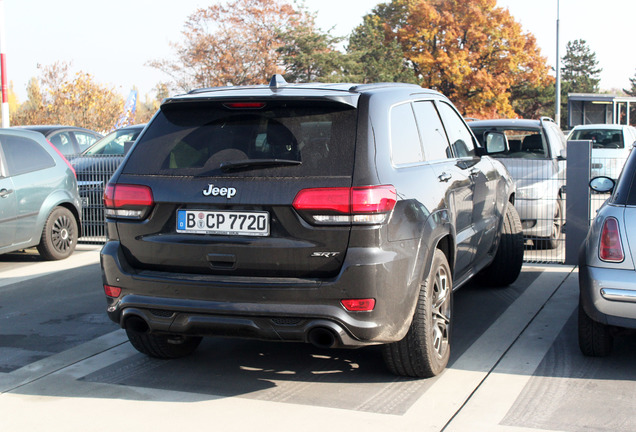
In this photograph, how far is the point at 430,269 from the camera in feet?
14.8

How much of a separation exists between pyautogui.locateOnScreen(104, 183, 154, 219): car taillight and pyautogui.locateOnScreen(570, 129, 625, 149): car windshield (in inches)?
616

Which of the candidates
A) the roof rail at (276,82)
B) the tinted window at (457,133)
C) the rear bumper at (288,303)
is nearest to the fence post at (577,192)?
the tinted window at (457,133)

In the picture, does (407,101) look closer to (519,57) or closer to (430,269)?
(430,269)

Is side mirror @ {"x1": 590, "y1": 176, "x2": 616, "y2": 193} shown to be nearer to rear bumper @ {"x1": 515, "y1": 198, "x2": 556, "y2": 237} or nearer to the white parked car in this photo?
rear bumper @ {"x1": 515, "y1": 198, "x2": 556, "y2": 237}

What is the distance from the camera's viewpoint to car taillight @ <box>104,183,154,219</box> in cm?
434

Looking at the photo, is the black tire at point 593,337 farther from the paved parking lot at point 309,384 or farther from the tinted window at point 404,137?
the tinted window at point 404,137

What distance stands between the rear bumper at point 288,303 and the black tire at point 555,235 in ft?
17.3

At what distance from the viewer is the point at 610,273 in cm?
470

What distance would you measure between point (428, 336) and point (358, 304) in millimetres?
699

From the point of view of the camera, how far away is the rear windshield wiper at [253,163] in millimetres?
4137

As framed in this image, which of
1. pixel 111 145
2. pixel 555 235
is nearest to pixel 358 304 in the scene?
pixel 555 235

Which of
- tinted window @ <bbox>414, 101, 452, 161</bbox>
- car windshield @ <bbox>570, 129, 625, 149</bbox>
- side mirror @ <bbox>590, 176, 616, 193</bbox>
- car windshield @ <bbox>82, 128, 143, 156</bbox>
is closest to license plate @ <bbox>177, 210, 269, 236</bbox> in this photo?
tinted window @ <bbox>414, 101, 452, 161</bbox>

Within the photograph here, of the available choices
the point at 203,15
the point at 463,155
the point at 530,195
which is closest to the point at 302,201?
the point at 463,155

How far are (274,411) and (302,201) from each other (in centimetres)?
120
